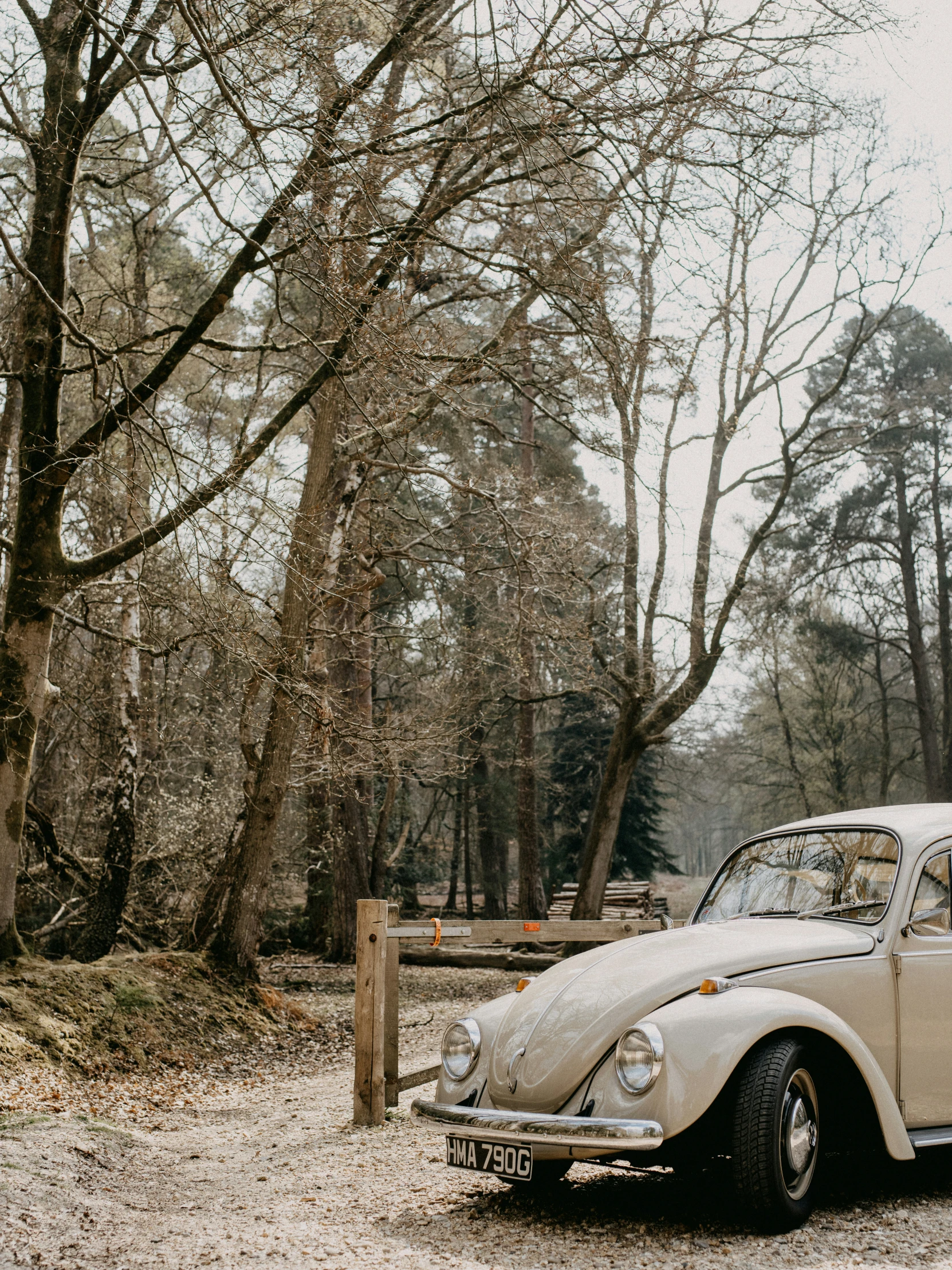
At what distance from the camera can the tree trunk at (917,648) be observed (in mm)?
31516

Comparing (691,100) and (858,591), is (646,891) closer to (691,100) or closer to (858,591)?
(858,591)

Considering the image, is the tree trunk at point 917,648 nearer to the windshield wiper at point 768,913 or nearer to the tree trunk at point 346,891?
the tree trunk at point 346,891

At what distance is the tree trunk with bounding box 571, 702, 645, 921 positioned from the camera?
1973 cm

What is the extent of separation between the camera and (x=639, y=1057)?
4191 mm

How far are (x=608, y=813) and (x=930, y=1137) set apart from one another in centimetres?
1500

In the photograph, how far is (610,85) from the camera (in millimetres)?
6918

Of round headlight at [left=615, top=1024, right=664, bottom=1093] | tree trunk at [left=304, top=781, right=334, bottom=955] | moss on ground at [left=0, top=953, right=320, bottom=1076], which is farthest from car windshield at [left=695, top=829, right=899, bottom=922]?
tree trunk at [left=304, top=781, right=334, bottom=955]

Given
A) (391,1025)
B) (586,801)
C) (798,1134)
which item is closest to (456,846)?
(586,801)

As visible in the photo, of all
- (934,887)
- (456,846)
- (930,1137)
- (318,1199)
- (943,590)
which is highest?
(943,590)

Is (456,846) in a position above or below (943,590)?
below

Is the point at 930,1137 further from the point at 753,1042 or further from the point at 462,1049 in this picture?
the point at 462,1049

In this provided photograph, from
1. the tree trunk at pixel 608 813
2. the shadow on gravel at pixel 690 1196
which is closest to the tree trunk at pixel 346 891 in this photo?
the tree trunk at pixel 608 813

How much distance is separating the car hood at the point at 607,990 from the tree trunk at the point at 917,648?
2893 cm

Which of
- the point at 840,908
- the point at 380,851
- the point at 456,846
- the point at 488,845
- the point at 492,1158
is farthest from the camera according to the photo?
the point at 456,846
